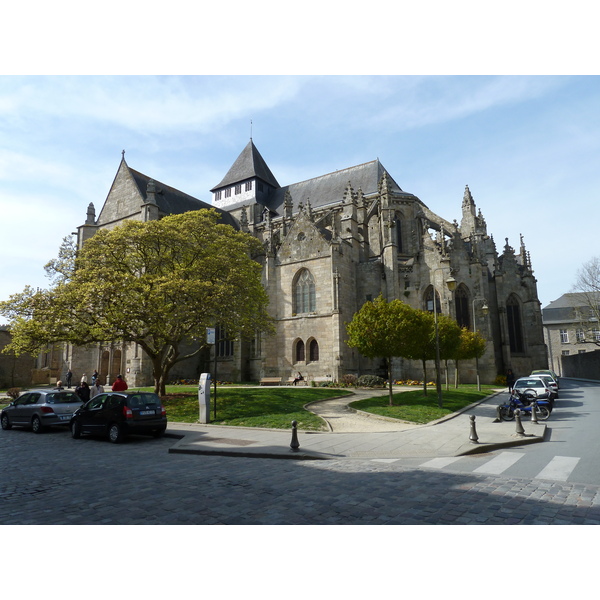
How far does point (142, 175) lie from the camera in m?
38.0

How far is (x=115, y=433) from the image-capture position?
1193cm

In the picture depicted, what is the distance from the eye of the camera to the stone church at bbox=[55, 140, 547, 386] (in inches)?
1236

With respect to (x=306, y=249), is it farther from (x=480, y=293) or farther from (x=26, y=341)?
(x=26, y=341)

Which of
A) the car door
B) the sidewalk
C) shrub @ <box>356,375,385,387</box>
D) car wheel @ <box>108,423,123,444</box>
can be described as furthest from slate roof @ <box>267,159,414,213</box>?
car wheel @ <box>108,423,123,444</box>

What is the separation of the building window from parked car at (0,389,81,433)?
1995 cm

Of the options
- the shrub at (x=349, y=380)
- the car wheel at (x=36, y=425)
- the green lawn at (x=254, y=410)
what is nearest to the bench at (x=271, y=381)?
the shrub at (x=349, y=380)

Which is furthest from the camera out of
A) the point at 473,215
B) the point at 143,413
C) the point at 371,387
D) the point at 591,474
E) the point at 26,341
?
the point at 473,215

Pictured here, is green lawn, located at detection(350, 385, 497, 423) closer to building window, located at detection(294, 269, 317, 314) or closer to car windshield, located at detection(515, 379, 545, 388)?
car windshield, located at detection(515, 379, 545, 388)

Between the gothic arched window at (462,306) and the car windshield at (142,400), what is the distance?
87.4 ft

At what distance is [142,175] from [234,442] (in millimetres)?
33553

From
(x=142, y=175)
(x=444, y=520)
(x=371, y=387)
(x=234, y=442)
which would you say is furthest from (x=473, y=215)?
(x=444, y=520)

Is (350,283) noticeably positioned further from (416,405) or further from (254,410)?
(254,410)

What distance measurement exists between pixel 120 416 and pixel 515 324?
112ft

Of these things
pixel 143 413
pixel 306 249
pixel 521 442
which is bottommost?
pixel 521 442
